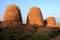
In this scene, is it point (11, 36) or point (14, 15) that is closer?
point (11, 36)

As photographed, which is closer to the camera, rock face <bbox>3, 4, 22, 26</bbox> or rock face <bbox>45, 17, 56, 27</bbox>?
rock face <bbox>3, 4, 22, 26</bbox>

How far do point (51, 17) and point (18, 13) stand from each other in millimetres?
8733

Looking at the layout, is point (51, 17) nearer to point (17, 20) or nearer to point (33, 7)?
point (33, 7)

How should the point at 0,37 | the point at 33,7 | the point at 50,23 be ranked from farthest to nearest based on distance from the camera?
the point at 50,23 → the point at 33,7 → the point at 0,37

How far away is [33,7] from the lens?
2323 centimetres

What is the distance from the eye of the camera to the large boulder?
23.1 metres

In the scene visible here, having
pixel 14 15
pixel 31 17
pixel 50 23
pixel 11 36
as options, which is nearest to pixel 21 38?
pixel 11 36

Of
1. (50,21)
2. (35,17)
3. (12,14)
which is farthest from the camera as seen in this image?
(50,21)

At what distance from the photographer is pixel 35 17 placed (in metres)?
23.2

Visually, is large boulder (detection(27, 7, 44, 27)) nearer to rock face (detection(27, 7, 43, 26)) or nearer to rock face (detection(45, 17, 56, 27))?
rock face (detection(27, 7, 43, 26))

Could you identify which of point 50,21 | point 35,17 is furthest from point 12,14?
point 50,21

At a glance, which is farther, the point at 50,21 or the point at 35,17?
the point at 50,21

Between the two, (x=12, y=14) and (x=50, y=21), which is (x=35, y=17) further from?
(x=50, y=21)

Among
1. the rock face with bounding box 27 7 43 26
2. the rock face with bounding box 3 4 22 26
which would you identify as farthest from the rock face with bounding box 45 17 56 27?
the rock face with bounding box 3 4 22 26
